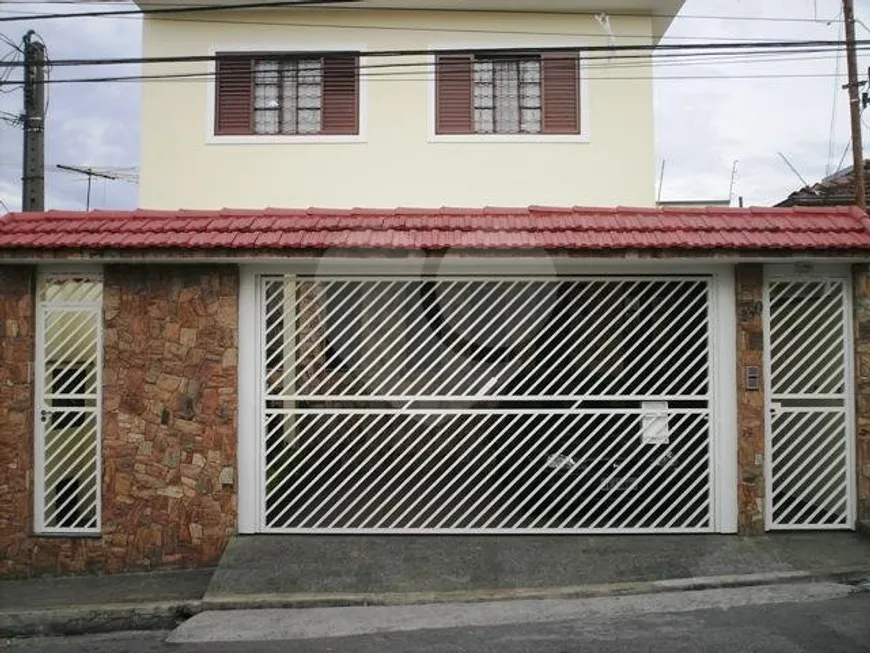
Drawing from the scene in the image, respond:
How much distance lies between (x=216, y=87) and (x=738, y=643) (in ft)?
32.6

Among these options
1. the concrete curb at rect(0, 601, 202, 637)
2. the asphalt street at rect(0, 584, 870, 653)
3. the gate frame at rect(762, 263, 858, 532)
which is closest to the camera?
the asphalt street at rect(0, 584, 870, 653)

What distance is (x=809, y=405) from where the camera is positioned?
261 inches

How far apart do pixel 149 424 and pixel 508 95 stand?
291 inches

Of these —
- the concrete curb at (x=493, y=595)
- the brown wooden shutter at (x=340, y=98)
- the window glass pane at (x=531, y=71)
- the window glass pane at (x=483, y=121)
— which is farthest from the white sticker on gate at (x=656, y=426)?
the brown wooden shutter at (x=340, y=98)

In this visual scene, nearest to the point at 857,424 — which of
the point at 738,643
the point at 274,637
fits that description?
the point at 738,643

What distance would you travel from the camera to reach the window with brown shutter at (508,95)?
34.9 feet

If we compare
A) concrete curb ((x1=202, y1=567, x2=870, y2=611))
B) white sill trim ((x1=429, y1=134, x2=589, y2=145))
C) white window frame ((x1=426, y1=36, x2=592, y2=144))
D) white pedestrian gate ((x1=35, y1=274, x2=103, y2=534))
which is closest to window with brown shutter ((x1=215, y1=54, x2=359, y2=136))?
white window frame ((x1=426, y1=36, x2=592, y2=144))

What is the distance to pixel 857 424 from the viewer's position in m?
5.96

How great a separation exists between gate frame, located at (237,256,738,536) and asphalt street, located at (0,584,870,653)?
3.54ft

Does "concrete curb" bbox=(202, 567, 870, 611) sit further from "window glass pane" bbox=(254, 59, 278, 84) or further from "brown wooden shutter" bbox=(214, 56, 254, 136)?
"window glass pane" bbox=(254, 59, 278, 84)

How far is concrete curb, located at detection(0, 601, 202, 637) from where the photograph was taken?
4.96 meters

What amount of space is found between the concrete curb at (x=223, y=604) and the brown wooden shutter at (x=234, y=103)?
24.9ft

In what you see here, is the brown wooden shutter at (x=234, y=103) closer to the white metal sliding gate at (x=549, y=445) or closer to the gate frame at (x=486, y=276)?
the white metal sliding gate at (x=549, y=445)

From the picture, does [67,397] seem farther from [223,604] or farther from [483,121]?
[483,121]
